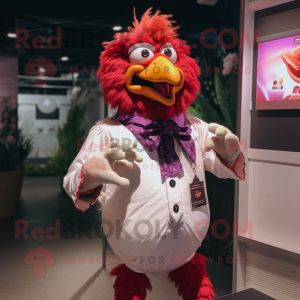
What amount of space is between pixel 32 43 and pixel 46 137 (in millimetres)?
1136

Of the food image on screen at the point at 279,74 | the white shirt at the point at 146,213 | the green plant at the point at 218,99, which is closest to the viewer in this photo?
the white shirt at the point at 146,213

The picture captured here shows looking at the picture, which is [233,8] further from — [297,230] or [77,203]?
[77,203]

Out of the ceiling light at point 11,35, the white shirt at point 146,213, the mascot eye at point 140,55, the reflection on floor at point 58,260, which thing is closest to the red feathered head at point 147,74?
the mascot eye at point 140,55

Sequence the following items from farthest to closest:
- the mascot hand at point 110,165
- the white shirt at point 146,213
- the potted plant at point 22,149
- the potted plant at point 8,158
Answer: the potted plant at point 22,149
the potted plant at point 8,158
the white shirt at point 146,213
the mascot hand at point 110,165

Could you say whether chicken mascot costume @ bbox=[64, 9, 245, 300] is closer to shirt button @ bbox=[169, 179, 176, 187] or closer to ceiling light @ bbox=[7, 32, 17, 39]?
shirt button @ bbox=[169, 179, 176, 187]

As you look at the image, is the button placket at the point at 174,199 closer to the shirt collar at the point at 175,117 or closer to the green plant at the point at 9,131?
the shirt collar at the point at 175,117

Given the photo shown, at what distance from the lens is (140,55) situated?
134cm

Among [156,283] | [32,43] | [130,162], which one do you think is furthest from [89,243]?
[32,43]

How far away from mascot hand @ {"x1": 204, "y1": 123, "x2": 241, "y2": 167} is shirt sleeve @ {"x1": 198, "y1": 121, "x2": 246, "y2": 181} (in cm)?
3

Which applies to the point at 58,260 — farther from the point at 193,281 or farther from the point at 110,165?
the point at 110,165

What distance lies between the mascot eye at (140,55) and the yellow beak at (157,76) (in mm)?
39

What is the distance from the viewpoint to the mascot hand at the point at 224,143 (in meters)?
1.29

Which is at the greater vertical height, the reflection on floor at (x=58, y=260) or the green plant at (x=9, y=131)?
the green plant at (x=9, y=131)

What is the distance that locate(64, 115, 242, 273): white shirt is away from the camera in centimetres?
126
